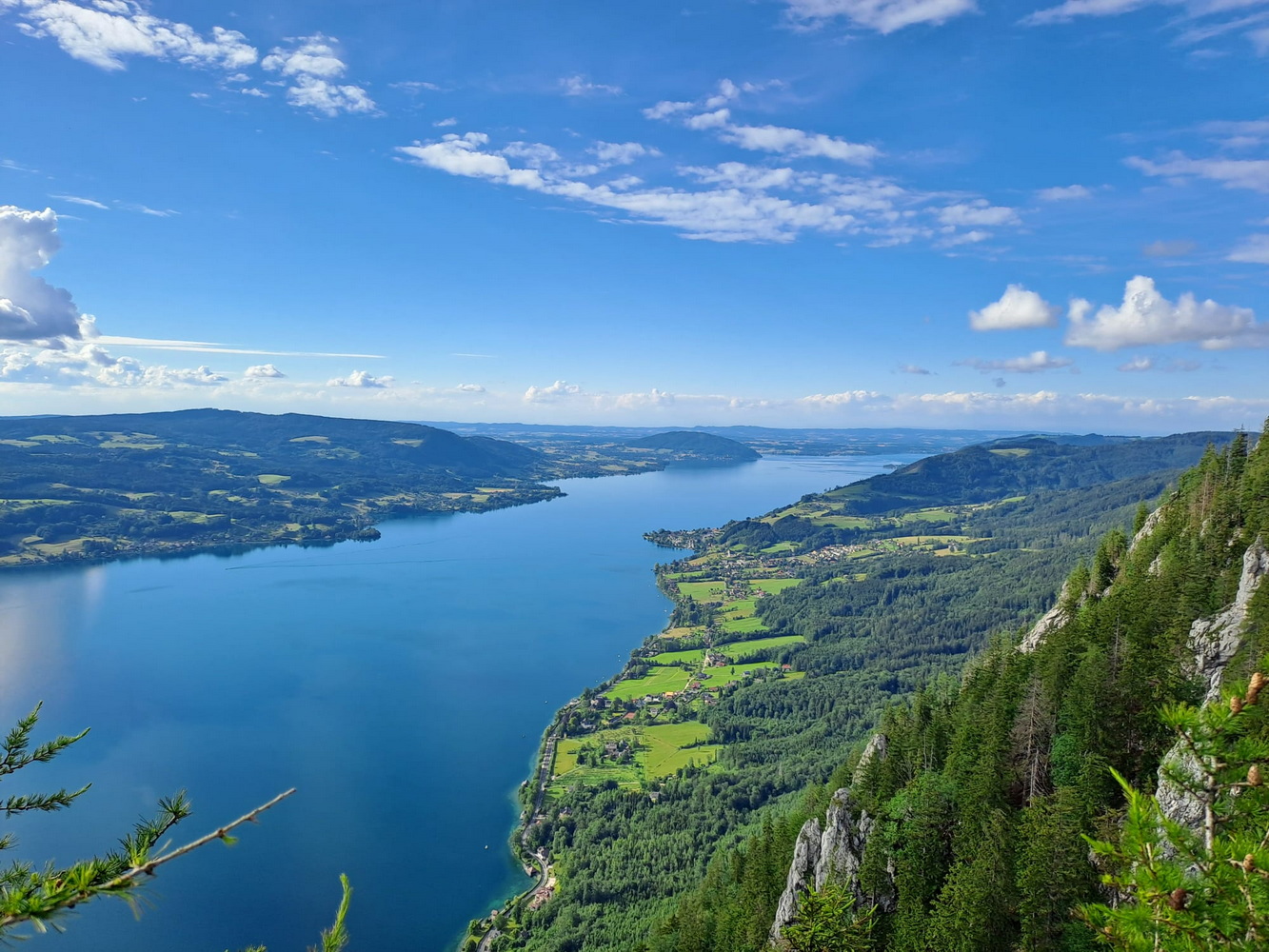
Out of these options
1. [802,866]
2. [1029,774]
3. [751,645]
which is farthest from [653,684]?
[1029,774]

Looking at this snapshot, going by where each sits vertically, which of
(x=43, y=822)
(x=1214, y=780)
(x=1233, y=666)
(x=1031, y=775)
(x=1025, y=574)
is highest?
(x=1214, y=780)

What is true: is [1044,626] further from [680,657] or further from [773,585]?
[773,585]

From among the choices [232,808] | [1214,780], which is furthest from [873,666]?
[1214,780]

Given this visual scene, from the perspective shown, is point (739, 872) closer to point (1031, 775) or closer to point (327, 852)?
point (1031, 775)

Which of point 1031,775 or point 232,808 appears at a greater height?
point 1031,775

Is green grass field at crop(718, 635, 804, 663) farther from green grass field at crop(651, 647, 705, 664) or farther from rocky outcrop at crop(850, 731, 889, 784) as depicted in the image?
rocky outcrop at crop(850, 731, 889, 784)

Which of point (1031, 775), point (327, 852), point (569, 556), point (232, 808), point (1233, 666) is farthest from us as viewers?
point (569, 556)

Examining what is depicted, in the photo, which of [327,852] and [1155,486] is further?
[1155,486]
